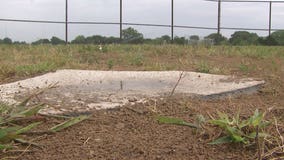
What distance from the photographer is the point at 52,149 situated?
8.75ft

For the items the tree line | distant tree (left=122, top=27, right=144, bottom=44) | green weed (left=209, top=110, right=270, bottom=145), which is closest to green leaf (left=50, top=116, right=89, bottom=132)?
green weed (left=209, top=110, right=270, bottom=145)

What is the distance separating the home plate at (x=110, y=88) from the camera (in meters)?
3.57

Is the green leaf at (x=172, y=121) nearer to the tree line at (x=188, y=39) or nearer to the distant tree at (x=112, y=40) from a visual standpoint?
the tree line at (x=188, y=39)

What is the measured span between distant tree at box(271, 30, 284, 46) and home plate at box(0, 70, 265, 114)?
16859 millimetres

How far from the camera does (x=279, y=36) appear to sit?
71.9 ft

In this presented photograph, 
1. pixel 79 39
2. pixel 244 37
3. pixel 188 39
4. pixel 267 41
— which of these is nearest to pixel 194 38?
pixel 188 39

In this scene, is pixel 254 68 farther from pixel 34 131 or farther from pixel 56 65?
pixel 34 131

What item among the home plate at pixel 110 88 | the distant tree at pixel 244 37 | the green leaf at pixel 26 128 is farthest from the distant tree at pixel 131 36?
the green leaf at pixel 26 128

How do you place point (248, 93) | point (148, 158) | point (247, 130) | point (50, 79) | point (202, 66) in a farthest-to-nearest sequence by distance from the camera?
point (202, 66) → point (50, 79) → point (248, 93) → point (247, 130) → point (148, 158)

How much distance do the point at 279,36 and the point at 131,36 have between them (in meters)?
6.92

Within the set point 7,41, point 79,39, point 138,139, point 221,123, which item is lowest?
point 138,139

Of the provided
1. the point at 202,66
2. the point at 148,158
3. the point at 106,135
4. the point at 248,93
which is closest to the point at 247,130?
the point at 148,158

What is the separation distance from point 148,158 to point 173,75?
100 inches

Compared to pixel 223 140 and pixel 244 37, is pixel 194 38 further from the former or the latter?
pixel 223 140
